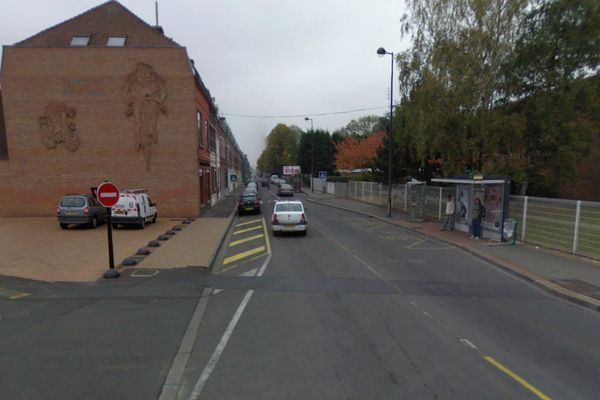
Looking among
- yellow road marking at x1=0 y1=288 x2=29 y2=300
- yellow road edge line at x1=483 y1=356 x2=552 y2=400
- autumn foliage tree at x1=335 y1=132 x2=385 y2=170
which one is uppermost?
autumn foliage tree at x1=335 y1=132 x2=385 y2=170

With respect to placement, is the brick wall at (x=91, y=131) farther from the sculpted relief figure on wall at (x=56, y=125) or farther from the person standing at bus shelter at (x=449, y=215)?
the person standing at bus shelter at (x=449, y=215)

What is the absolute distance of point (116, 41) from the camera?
77.9 feet

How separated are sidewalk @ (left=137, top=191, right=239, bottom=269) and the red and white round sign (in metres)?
2.03

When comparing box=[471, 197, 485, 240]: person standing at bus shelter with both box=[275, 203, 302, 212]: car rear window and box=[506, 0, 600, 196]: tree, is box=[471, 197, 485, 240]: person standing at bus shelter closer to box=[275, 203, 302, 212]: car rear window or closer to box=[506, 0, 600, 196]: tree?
box=[506, 0, 600, 196]: tree

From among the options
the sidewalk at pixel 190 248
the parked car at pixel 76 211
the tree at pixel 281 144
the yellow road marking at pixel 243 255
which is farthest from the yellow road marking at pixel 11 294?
the tree at pixel 281 144

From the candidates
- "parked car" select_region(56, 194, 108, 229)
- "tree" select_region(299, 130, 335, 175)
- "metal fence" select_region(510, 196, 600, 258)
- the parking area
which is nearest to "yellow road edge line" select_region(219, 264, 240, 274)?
the parking area

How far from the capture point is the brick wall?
22391 mm

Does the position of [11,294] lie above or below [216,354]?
below

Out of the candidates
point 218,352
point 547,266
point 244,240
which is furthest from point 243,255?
point 547,266

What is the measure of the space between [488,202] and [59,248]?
53.0ft

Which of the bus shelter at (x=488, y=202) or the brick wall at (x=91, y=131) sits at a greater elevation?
the brick wall at (x=91, y=131)

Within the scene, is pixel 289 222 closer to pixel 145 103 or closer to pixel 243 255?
pixel 243 255

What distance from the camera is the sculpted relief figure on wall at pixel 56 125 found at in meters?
22.6

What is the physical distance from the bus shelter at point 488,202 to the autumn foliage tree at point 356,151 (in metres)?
36.0
